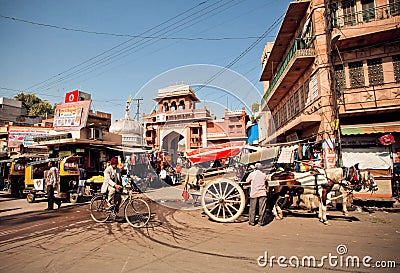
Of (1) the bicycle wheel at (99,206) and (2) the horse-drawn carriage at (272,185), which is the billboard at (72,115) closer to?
(1) the bicycle wheel at (99,206)

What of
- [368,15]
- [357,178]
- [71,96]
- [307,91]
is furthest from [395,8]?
[71,96]

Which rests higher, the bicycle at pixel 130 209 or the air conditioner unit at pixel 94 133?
the air conditioner unit at pixel 94 133

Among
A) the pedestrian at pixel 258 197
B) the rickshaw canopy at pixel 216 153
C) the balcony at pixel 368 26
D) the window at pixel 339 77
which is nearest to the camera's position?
the pedestrian at pixel 258 197

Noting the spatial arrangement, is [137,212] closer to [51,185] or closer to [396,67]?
[51,185]

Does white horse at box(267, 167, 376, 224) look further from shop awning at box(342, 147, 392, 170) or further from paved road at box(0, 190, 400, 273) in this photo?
shop awning at box(342, 147, 392, 170)

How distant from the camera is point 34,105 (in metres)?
42.4

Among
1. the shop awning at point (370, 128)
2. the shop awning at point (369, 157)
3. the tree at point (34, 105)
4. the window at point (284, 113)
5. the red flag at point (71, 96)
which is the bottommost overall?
the shop awning at point (369, 157)

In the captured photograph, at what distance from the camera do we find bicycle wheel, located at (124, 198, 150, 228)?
6680 mm

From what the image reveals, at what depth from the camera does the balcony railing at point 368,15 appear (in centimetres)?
1205

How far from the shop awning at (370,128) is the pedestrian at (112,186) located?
410 inches

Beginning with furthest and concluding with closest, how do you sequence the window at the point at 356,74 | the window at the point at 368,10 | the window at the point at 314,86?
the window at the point at 314,86
the window at the point at 356,74
the window at the point at 368,10

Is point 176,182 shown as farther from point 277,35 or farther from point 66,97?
point 277,35

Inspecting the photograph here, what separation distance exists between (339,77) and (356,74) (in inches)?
29.3

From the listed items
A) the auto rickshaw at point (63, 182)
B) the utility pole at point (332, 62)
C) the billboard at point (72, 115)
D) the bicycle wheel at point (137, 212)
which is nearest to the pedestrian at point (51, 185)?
the auto rickshaw at point (63, 182)
